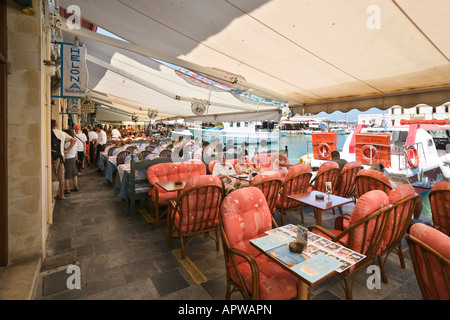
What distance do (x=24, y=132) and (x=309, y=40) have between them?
3284mm

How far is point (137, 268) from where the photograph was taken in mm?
2645

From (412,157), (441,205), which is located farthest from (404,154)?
(441,205)

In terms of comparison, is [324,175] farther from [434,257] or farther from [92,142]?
[92,142]

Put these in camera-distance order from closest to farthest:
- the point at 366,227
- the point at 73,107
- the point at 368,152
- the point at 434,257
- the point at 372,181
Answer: the point at 434,257
the point at 366,227
the point at 372,181
the point at 73,107
the point at 368,152

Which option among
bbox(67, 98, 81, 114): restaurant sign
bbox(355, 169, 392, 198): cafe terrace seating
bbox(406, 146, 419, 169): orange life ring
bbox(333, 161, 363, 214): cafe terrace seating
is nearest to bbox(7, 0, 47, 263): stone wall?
bbox(355, 169, 392, 198): cafe terrace seating

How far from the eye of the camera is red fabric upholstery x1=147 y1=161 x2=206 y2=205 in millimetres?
3961

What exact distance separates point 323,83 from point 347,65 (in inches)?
35.5

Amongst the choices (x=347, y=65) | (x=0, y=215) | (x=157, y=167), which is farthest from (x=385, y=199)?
(x=0, y=215)

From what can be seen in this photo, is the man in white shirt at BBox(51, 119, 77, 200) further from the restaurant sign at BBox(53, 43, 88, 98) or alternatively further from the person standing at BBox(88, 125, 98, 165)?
the person standing at BBox(88, 125, 98, 165)

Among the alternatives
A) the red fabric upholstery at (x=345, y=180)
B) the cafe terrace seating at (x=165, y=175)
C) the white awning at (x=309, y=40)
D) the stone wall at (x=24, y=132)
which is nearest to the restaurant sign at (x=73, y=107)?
the white awning at (x=309, y=40)

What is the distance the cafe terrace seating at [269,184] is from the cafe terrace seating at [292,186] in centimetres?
32

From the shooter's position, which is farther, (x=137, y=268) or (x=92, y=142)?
(x=92, y=142)

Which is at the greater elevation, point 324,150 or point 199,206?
point 324,150
